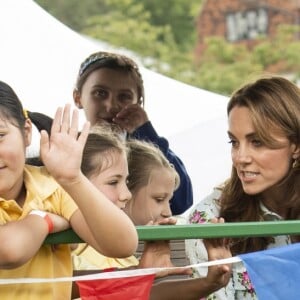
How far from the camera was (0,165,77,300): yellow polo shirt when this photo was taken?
4391 millimetres

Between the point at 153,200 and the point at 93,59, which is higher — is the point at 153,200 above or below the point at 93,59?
below

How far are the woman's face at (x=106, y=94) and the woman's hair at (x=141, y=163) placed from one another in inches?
26.5

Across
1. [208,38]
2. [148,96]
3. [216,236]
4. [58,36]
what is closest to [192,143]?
[148,96]

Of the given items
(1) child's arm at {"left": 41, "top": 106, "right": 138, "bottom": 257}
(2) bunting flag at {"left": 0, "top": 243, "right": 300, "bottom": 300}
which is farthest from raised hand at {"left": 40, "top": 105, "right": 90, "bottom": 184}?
(2) bunting flag at {"left": 0, "top": 243, "right": 300, "bottom": 300}

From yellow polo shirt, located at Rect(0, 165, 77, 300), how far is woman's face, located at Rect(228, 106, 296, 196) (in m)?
1.01

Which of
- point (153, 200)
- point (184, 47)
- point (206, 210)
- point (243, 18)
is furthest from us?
point (243, 18)

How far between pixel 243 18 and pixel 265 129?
3348 centimetres

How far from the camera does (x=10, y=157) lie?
14.3 ft

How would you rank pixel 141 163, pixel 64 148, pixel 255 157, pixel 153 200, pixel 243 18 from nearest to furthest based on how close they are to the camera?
pixel 64 148, pixel 255 157, pixel 153 200, pixel 141 163, pixel 243 18

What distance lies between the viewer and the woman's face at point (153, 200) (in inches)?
236

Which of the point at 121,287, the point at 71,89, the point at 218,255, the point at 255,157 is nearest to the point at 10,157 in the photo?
the point at 121,287

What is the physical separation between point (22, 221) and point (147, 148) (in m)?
2.11

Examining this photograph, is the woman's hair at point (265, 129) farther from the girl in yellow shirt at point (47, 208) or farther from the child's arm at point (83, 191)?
the child's arm at point (83, 191)

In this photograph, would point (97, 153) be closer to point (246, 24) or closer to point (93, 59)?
point (93, 59)
